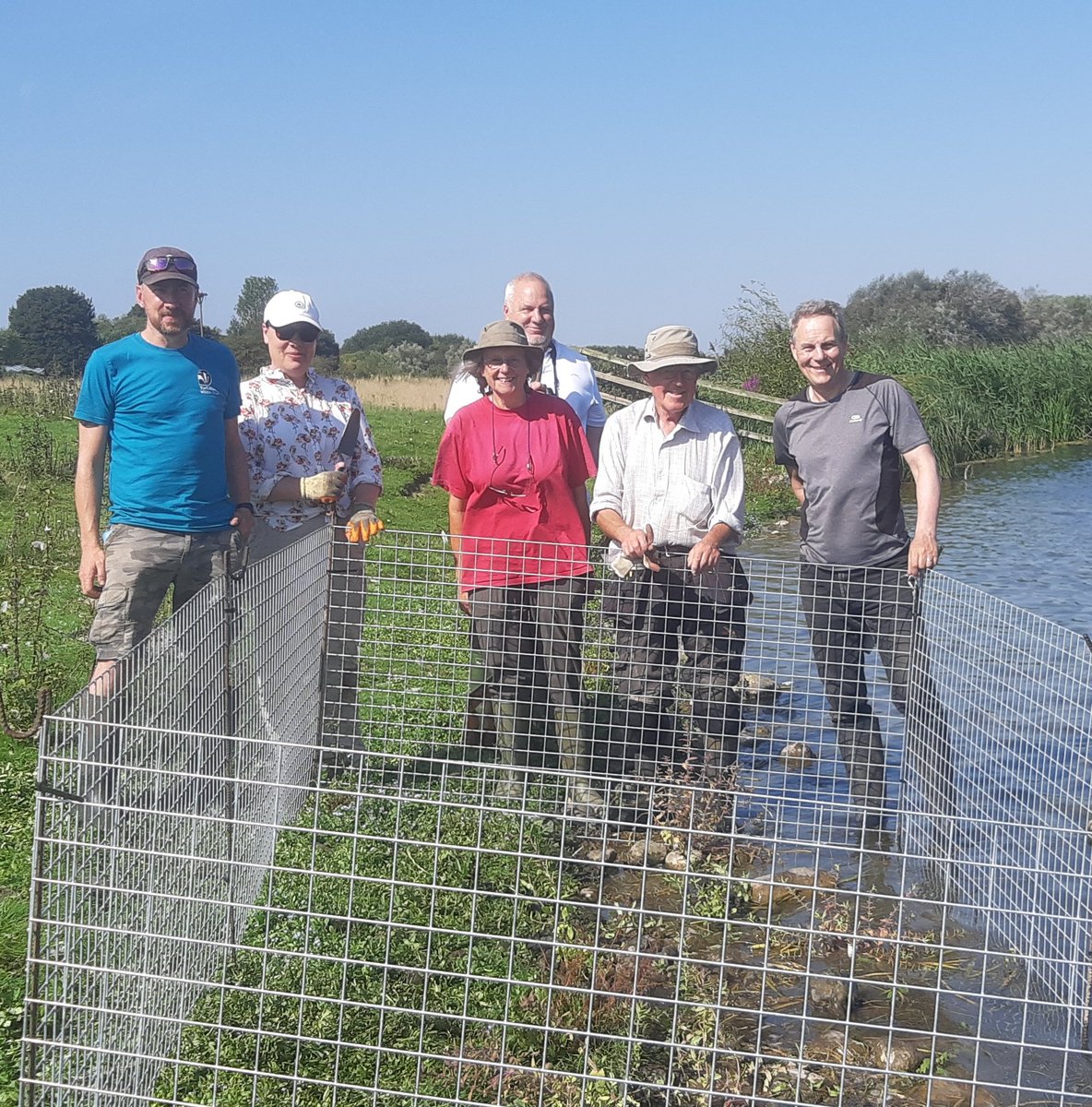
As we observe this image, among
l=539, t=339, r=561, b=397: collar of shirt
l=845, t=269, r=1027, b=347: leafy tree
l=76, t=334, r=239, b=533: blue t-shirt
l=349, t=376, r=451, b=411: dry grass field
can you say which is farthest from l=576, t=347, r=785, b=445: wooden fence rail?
l=845, t=269, r=1027, b=347: leafy tree

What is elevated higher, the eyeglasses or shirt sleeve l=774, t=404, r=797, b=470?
the eyeglasses

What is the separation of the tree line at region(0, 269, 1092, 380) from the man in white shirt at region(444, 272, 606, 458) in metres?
17.2

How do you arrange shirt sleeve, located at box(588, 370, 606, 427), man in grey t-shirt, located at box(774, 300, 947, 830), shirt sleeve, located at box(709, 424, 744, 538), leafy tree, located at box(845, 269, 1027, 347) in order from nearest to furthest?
man in grey t-shirt, located at box(774, 300, 947, 830) → shirt sleeve, located at box(709, 424, 744, 538) → shirt sleeve, located at box(588, 370, 606, 427) → leafy tree, located at box(845, 269, 1027, 347)

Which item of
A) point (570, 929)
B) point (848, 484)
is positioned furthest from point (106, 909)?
point (848, 484)

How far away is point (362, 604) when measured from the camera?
5312 millimetres

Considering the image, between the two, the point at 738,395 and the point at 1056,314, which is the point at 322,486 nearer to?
the point at 738,395

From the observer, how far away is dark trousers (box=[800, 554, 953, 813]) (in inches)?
191

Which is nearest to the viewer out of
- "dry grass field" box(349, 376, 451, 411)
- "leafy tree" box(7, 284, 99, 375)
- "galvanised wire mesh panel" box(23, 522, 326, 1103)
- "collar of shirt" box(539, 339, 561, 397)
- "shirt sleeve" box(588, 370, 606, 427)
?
"galvanised wire mesh panel" box(23, 522, 326, 1103)

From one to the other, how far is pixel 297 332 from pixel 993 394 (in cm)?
2246

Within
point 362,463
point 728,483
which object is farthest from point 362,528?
point 728,483

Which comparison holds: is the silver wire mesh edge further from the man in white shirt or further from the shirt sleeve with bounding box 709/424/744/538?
the man in white shirt

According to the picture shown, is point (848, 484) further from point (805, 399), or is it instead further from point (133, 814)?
point (133, 814)

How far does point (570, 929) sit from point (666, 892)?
2.97 feet

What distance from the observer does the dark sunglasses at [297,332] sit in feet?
16.9
